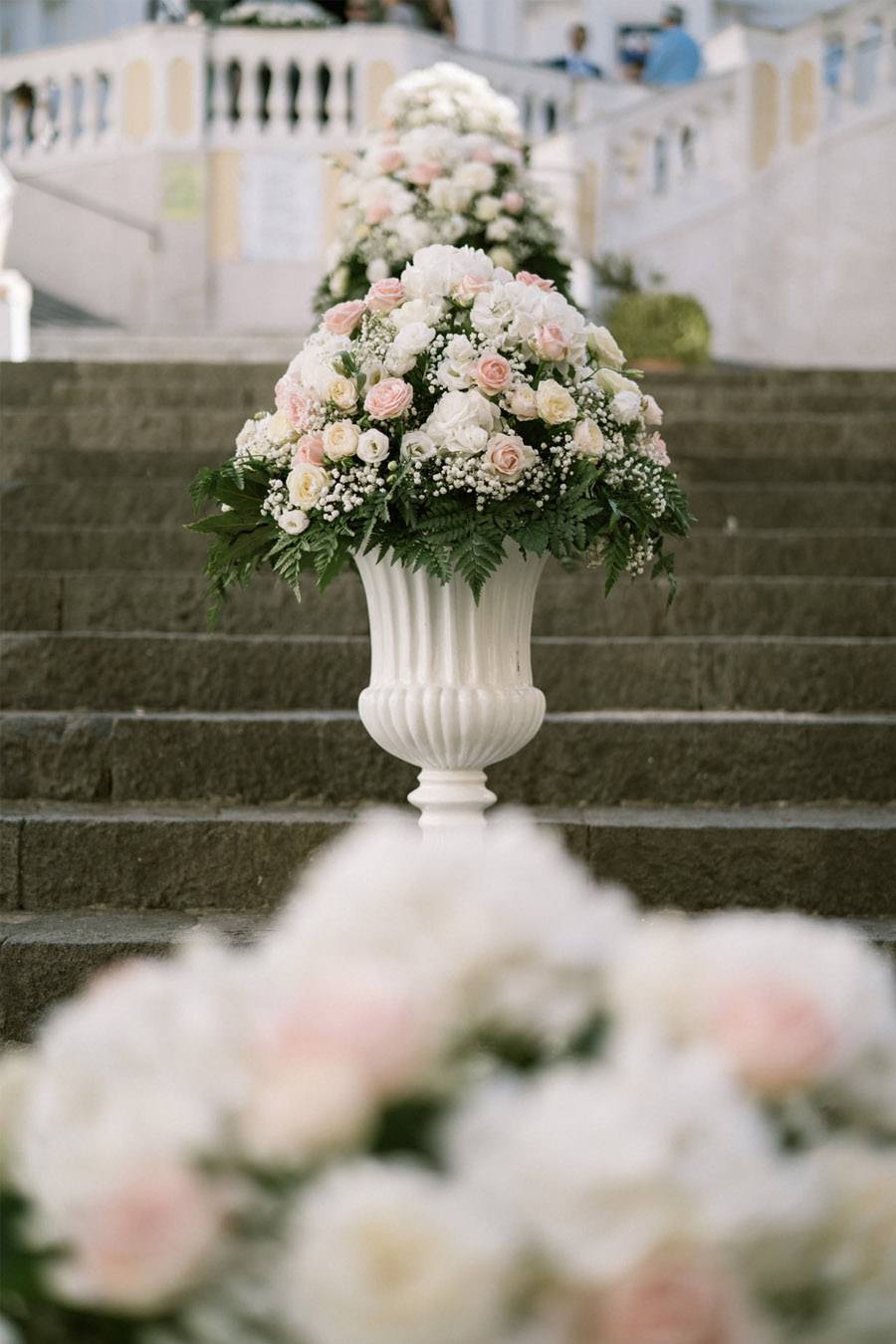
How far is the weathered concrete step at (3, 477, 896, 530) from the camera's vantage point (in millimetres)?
5309

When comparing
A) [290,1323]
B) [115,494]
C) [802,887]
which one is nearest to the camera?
[290,1323]

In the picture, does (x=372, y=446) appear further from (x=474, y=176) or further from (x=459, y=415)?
(x=474, y=176)

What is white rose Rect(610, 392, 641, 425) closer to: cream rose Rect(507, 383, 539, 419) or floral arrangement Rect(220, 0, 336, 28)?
cream rose Rect(507, 383, 539, 419)

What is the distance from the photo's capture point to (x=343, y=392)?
9.10 ft

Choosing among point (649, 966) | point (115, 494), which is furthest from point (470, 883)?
point (115, 494)

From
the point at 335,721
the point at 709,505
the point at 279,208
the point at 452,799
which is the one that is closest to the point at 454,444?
the point at 452,799

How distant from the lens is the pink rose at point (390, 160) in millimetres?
5891

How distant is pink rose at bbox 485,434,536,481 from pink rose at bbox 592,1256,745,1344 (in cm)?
200

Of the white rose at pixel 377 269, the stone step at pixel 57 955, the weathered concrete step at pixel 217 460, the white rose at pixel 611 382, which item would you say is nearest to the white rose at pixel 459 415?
the white rose at pixel 611 382

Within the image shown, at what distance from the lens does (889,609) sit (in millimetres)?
4828

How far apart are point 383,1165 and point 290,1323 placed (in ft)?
0.25

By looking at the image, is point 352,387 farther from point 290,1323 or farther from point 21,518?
point 21,518

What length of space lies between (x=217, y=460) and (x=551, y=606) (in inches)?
56.6

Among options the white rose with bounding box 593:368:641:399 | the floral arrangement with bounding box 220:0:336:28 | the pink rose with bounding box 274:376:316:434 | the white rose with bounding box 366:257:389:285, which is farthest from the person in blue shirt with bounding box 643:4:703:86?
the pink rose with bounding box 274:376:316:434
